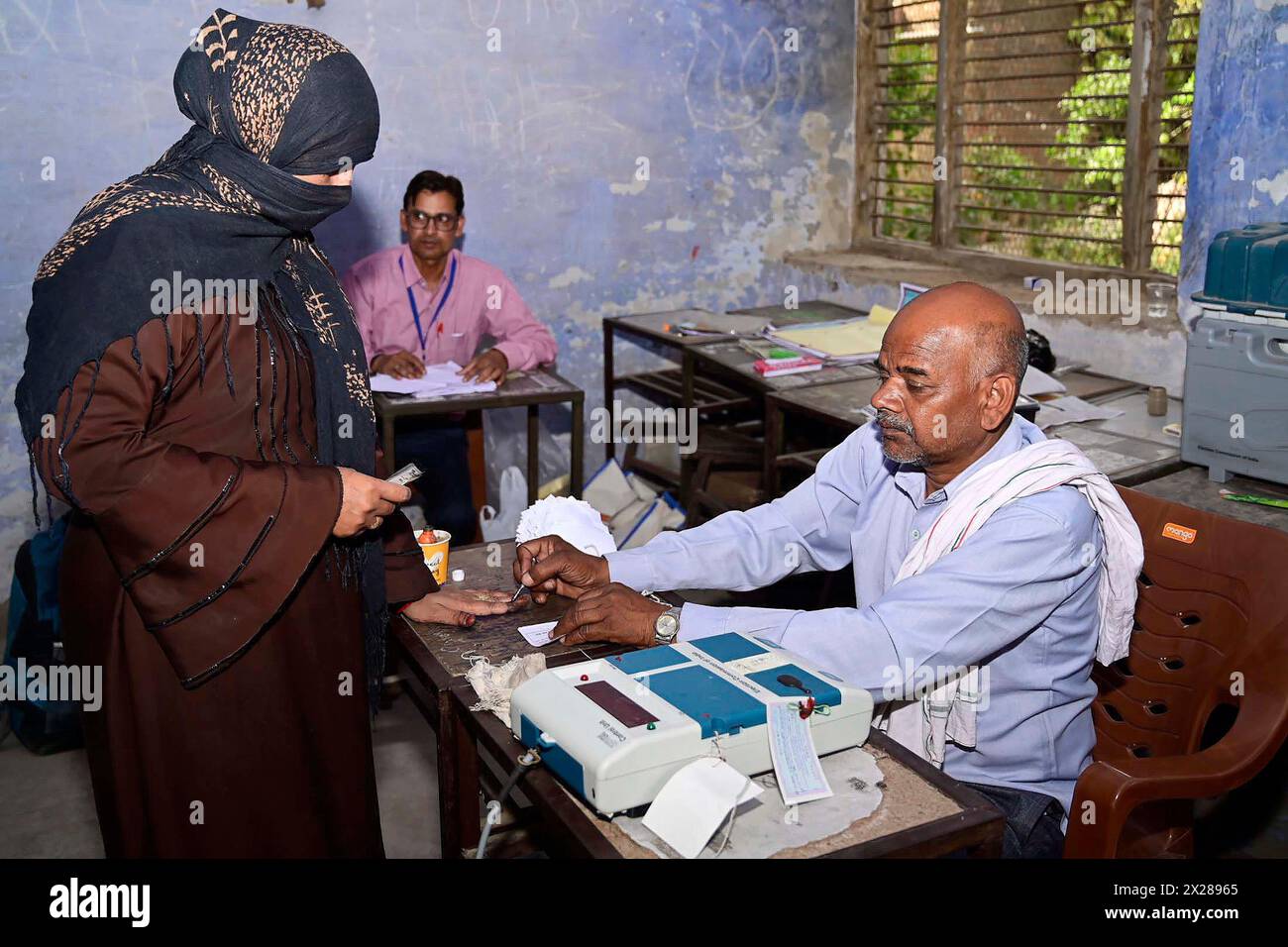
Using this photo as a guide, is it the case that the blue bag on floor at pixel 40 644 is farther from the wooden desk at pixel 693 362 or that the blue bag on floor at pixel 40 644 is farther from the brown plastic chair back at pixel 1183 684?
the brown plastic chair back at pixel 1183 684

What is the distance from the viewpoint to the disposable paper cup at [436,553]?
2.39 meters

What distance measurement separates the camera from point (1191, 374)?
9.96ft

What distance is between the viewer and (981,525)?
6.20 ft

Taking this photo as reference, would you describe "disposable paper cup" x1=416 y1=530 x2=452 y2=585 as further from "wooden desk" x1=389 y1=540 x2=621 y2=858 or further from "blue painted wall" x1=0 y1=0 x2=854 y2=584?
"blue painted wall" x1=0 y1=0 x2=854 y2=584

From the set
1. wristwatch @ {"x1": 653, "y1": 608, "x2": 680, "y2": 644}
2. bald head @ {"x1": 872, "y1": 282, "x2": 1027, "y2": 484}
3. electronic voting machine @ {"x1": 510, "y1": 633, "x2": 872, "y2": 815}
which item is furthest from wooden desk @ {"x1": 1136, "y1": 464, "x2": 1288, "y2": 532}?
electronic voting machine @ {"x1": 510, "y1": 633, "x2": 872, "y2": 815}

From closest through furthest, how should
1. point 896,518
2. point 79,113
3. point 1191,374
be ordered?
point 896,518 → point 1191,374 → point 79,113

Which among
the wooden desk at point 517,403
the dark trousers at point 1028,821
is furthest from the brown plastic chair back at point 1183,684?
the wooden desk at point 517,403

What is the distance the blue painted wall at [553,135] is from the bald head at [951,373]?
3380 mm

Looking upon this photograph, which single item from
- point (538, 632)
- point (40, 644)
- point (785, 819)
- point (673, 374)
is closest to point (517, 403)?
point (673, 374)

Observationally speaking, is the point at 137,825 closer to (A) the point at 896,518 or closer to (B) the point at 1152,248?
(A) the point at 896,518

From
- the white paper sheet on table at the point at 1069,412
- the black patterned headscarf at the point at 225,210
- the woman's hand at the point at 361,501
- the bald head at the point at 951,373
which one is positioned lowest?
the white paper sheet on table at the point at 1069,412

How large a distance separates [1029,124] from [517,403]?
2409 mm
